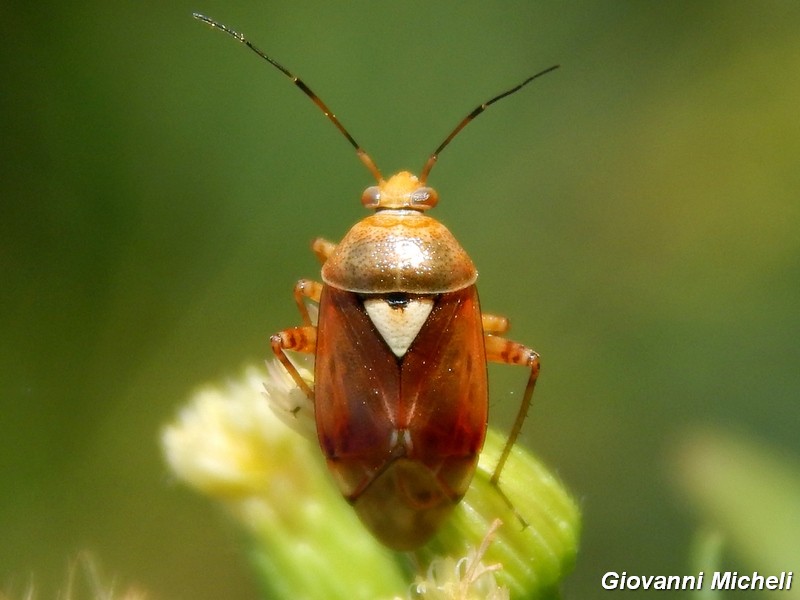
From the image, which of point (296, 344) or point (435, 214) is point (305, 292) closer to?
point (296, 344)

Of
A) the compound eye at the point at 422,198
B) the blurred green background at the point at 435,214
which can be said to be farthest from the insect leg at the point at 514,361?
the blurred green background at the point at 435,214

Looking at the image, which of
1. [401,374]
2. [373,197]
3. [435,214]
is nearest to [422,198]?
[373,197]

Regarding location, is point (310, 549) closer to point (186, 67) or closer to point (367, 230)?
point (367, 230)

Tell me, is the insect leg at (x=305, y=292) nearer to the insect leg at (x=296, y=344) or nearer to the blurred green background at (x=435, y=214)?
the insect leg at (x=296, y=344)

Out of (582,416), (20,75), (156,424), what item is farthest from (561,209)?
(20,75)

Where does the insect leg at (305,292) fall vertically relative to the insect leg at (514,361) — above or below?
above

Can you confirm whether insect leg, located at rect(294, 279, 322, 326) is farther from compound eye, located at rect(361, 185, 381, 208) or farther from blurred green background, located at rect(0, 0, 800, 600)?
blurred green background, located at rect(0, 0, 800, 600)

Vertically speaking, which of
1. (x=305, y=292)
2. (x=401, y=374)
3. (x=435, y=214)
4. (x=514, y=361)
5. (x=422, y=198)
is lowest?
(x=401, y=374)
